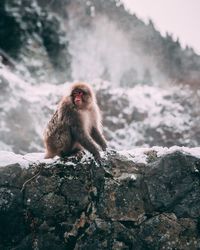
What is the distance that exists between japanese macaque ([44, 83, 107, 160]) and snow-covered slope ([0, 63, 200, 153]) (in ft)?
21.1

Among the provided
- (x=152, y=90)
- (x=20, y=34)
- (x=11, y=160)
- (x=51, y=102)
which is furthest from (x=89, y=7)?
(x=11, y=160)

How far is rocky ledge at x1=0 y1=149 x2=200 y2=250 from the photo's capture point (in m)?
5.60

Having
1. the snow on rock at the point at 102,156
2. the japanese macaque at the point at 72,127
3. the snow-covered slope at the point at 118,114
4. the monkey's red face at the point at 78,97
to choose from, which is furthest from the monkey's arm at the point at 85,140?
the snow-covered slope at the point at 118,114

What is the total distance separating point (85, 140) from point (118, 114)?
32.0ft

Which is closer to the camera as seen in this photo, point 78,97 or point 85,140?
point 85,140

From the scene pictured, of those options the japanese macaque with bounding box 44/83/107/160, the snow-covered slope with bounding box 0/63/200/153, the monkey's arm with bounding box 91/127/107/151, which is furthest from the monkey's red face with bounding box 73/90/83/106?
the snow-covered slope with bounding box 0/63/200/153

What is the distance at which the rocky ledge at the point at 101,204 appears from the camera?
5.60 m

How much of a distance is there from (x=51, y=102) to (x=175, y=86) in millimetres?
6438

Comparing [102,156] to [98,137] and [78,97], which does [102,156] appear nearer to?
[98,137]

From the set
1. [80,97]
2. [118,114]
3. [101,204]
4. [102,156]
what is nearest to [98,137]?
[102,156]

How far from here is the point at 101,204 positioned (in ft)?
19.1

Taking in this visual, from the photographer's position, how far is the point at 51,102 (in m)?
15.0

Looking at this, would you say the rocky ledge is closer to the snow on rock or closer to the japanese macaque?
the snow on rock

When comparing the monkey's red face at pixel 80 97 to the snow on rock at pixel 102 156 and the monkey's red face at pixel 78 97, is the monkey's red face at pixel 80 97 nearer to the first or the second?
the monkey's red face at pixel 78 97
